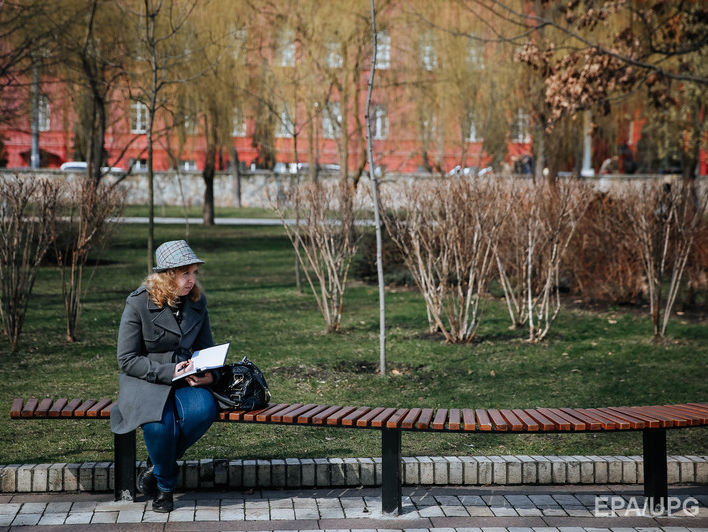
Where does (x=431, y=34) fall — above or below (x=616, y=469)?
above

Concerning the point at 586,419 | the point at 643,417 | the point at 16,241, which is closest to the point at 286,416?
the point at 586,419

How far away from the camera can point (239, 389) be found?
4922mm

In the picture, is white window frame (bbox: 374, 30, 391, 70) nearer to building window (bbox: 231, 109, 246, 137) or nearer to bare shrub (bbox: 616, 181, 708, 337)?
building window (bbox: 231, 109, 246, 137)

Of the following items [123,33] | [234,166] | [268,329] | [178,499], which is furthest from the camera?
[234,166]

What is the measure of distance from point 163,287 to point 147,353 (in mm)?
349

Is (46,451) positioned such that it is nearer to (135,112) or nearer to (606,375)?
(606,375)

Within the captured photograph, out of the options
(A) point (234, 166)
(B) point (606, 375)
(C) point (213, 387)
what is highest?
(A) point (234, 166)

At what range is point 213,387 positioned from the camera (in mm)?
4953

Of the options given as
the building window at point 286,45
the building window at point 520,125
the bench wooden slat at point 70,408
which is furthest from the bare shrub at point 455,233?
the building window at point 520,125

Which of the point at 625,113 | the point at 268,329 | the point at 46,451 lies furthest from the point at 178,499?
the point at 625,113

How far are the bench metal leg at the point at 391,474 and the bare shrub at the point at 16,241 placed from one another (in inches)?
220

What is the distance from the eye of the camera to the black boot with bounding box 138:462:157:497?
475 centimetres

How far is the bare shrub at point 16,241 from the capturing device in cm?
929

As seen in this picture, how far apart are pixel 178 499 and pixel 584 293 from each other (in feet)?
31.6
